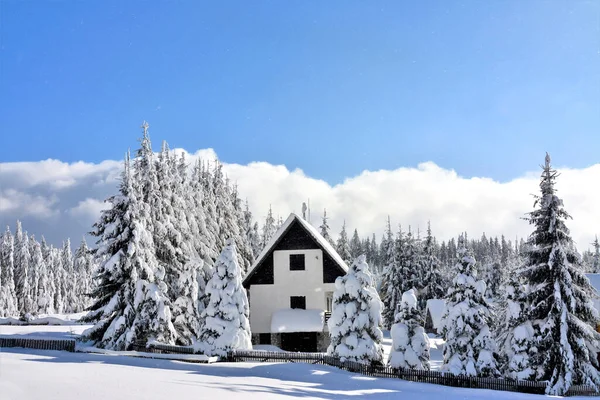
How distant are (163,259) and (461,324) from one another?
2297 centimetres

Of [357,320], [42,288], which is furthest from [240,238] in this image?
[42,288]

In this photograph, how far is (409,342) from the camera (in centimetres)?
2886

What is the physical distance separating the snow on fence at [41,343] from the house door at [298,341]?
1466cm

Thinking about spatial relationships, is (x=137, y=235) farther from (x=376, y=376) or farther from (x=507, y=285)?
(x=507, y=285)

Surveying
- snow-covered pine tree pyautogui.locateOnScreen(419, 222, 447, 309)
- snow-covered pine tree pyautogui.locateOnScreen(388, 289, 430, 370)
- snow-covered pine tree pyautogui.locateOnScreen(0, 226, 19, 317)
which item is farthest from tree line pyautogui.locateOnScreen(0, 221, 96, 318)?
snow-covered pine tree pyautogui.locateOnScreen(388, 289, 430, 370)

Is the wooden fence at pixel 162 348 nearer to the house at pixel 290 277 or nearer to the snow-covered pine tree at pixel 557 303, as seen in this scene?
the house at pixel 290 277

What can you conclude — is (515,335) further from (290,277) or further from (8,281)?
(8,281)

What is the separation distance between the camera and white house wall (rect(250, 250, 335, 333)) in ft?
130

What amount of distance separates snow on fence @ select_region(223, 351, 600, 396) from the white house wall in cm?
840

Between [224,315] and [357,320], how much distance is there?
792cm

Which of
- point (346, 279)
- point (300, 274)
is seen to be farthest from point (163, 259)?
point (346, 279)

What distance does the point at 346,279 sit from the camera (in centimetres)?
3064

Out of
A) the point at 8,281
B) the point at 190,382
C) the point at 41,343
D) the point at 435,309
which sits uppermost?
the point at 8,281

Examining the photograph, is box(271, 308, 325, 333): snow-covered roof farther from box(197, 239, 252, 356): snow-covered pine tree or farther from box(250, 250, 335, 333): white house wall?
box(197, 239, 252, 356): snow-covered pine tree
